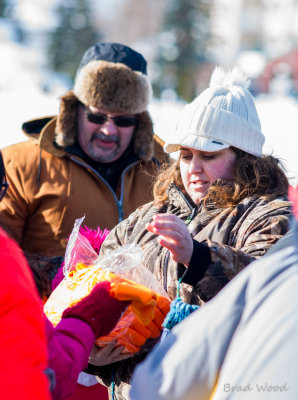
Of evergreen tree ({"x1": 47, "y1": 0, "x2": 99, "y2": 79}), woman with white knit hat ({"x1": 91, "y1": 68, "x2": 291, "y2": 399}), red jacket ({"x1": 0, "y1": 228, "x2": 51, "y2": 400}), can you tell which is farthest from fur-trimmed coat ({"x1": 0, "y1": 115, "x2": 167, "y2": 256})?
evergreen tree ({"x1": 47, "y1": 0, "x2": 99, "y2": 79})

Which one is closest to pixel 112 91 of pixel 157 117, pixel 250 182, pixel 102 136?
pixel 102 136

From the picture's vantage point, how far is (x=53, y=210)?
3.71 meters

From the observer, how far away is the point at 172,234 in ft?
6.35

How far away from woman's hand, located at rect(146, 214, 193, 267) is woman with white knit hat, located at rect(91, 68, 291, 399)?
0.11 feet

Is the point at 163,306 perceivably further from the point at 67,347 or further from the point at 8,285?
the point at 8,285

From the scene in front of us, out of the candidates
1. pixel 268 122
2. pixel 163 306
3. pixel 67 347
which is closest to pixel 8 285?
pixel 67 347

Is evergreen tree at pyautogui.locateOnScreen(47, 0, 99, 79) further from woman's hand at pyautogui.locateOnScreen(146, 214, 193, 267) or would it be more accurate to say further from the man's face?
woman's hand at pyautogui.locateOnScreen(146, 214, 193, 267)

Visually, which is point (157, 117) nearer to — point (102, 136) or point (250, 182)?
point (102, 136)

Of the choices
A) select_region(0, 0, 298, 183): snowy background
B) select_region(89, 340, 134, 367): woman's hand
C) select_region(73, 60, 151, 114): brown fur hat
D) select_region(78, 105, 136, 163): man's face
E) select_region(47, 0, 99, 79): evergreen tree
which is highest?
select_region(73, 60, 151, 114): brown fur hat

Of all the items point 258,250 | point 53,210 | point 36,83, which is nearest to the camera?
point 258,250

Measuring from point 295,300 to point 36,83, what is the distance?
90.4ft

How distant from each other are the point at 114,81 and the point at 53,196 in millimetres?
818

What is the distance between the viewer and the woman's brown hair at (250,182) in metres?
2.36

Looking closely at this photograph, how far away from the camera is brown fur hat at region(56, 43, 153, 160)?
386cm
